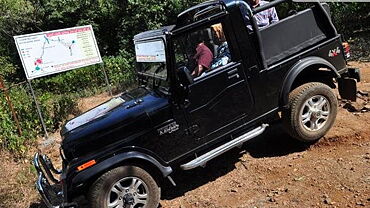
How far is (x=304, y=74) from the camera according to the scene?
5.05m

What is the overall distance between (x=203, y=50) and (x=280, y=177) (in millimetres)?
1790

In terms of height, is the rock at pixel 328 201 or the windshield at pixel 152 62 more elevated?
the windshield at pixel 152 62

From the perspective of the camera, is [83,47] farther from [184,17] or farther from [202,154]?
[202,154]

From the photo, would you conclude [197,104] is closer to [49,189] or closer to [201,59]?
[201,59]

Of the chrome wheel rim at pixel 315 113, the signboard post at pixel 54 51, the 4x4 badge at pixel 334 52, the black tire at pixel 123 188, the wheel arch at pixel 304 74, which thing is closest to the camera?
the black tire at pixel 123 188

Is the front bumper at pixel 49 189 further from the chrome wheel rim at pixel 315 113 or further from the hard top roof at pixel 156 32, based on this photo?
the chrome wheel rim at pixel 315 113

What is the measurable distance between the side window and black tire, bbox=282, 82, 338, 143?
1075 mm

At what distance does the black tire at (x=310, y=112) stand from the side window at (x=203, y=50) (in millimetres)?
1075

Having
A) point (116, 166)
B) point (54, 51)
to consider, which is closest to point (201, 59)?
point (116, 166)

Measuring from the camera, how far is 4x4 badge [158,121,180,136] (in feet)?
13.7

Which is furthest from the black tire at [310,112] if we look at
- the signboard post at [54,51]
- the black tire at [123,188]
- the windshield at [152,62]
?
the signboard post at [54,51]

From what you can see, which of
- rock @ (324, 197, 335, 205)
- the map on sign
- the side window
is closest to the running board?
the side window

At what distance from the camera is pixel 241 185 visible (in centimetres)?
449

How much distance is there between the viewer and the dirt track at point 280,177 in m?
3.97
